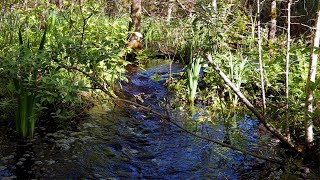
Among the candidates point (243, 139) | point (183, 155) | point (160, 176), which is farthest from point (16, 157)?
point (243, 139)

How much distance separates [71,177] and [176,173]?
743mm

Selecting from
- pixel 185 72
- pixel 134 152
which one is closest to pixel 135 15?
pixel 185 72

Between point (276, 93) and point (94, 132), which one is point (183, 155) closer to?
point (94, 132)

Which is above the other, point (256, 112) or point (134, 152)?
point (256, 112)

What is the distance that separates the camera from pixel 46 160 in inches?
97.5

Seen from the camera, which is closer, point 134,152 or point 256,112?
point 256,112

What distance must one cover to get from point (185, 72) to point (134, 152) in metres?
1.09

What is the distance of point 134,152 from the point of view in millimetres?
2791

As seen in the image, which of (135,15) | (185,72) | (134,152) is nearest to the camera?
(134,152)

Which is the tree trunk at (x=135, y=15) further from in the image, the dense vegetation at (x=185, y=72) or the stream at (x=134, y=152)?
the stream at (x=134, y=152)

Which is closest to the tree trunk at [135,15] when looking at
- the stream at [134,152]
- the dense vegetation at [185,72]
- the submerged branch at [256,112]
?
the dense vegetation at [185,72]

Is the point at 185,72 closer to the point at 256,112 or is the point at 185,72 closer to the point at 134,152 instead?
the point at 134,152

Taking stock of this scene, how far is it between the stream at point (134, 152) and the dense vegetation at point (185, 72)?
0.21 m

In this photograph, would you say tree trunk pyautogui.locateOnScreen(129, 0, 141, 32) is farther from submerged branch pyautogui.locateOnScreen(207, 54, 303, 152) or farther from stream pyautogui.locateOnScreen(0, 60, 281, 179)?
submerged branch pyautogui.locateOnScreen(207, 54, 303, 152)
